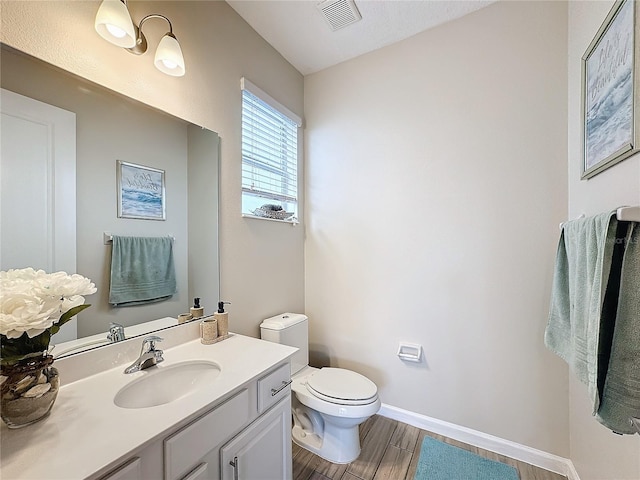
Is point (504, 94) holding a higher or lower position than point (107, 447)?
higher

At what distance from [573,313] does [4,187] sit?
2.02 meters

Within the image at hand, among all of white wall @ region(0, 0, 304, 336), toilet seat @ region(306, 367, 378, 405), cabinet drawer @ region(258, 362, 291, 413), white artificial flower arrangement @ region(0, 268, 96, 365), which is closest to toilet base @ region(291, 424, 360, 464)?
toilet seat @ region(306, 367, 378, 405)

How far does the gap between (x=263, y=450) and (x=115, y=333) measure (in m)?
0.77

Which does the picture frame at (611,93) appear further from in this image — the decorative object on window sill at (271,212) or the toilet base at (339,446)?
the toilet base at (339,446)

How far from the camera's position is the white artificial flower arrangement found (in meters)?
0.67

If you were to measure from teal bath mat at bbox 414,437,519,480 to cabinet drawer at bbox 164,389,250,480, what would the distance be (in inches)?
46.0

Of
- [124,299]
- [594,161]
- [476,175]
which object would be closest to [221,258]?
[124,299]

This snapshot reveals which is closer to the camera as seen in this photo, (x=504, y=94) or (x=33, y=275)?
(x=33, y=275)

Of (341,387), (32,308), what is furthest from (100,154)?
(341,387)

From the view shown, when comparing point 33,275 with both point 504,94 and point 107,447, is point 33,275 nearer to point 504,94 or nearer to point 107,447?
point 107,447

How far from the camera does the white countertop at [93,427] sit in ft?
2.00

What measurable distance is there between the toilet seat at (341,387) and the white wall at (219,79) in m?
0.52

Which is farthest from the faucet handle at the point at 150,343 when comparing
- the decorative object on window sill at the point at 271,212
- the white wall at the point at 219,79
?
the decorative object on window sill at the point at 271,212

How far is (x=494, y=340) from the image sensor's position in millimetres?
1615
